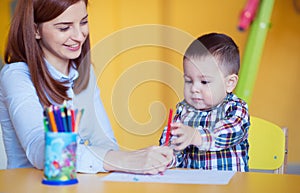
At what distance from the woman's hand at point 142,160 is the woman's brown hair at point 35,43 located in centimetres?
27

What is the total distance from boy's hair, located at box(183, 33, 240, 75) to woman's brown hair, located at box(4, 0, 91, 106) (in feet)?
1.04

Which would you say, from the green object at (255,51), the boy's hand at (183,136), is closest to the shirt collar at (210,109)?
the boy's hand at (183,136)

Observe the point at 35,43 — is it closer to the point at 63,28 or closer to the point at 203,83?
the point at 63,28

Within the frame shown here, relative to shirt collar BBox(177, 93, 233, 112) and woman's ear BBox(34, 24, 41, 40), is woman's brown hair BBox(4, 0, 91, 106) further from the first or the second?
shirt collar BBox(177, 93, 233, 112)

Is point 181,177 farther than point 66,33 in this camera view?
No

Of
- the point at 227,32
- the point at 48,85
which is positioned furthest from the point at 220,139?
the point at 227,32

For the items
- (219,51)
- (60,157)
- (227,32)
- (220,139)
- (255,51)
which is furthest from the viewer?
(227,32)

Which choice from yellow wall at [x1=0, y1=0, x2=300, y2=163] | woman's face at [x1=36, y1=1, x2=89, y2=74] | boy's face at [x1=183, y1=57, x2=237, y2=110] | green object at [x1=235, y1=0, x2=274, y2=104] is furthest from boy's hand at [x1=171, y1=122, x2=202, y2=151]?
yellow wall at [x1=0, y1=0, x2=300, y2=163]

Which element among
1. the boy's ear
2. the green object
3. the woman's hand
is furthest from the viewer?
the green object

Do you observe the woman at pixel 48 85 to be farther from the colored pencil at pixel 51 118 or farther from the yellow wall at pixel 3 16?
the yellow wall at pixel 3 16

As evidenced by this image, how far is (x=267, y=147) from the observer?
162cm

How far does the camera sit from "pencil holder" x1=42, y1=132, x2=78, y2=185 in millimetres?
1030

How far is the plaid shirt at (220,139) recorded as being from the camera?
1.34 meters

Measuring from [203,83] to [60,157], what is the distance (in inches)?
18.9
